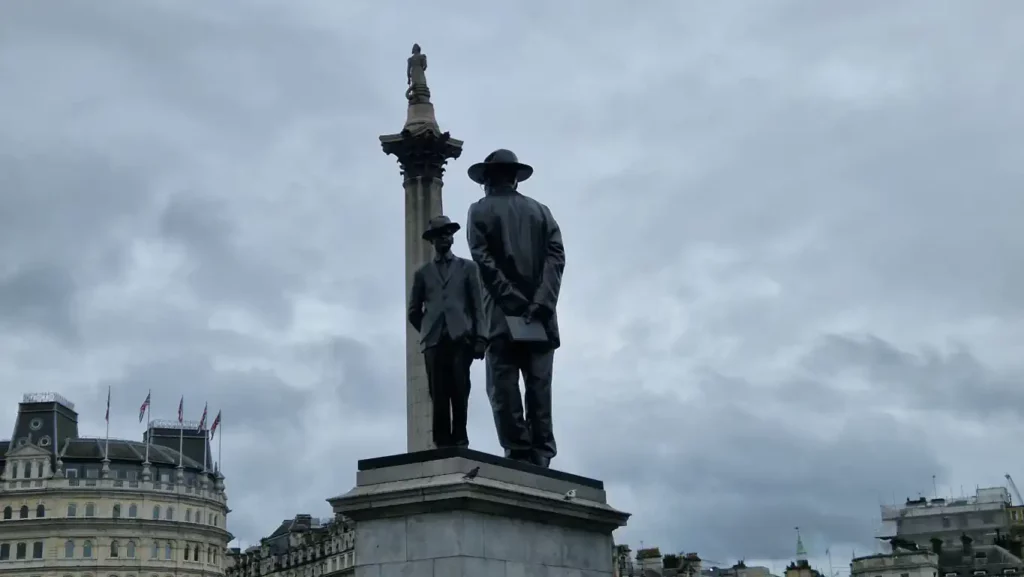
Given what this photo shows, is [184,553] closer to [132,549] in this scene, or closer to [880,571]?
[132,549]

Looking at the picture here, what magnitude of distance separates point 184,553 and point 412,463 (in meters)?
102

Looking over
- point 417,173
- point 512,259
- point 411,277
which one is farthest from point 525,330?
point 417,173

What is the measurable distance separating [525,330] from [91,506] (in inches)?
3872

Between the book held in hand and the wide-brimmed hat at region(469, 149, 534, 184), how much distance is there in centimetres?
182

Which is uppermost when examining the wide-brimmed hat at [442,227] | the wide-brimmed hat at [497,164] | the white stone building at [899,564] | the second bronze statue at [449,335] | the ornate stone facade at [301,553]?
the ornate stone facade at [301,553]

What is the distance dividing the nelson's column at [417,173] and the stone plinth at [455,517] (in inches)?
938

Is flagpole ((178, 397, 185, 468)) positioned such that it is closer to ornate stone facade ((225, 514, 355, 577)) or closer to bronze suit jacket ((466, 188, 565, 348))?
ornate stone facade ((225, 514, 355, 577))

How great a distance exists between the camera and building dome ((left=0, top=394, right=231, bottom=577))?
104 meters

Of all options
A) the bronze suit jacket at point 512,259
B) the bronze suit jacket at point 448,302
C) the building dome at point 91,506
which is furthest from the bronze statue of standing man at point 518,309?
the building dome at point 91,506

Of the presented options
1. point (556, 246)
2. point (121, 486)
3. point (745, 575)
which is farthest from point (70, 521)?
point (556, 246)

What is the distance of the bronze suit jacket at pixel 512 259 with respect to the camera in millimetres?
14391

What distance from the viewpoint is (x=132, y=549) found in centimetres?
10550

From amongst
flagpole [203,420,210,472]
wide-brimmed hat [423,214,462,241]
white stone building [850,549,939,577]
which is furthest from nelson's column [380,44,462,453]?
flagpole [203,420,210,472]

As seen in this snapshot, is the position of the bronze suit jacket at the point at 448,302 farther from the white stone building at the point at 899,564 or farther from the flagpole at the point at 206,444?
the flagpole at the point at 206,444
